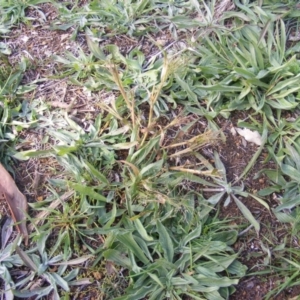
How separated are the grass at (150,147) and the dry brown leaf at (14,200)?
40mm

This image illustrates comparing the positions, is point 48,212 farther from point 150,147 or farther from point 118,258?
point 150,147

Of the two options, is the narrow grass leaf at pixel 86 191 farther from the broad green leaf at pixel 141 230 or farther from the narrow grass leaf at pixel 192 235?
the narrow grass leaf at pixel 192 235

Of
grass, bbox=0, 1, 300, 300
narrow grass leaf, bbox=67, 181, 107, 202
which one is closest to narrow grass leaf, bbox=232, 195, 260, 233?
grass, bbox=0, 1, 300, 300

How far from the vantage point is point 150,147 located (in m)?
1.94

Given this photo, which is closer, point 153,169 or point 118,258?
point 118,258

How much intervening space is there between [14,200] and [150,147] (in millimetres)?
574

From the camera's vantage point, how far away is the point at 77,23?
7.75ft

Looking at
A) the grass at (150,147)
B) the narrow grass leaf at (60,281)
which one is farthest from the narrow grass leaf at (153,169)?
the narrow grass leaf at (60,281)

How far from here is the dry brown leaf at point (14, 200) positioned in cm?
188

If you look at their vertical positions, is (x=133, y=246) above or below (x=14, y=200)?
below

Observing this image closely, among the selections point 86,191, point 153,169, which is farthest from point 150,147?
point 86,191

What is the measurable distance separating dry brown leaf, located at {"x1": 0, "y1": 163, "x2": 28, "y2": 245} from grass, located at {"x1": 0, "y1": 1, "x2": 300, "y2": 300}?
0.04 metres

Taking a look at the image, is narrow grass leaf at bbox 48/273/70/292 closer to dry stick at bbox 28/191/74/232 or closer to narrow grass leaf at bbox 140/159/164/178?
dry stick at bbox 28/191/74/232

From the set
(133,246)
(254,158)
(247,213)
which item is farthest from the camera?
(254,158)
